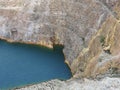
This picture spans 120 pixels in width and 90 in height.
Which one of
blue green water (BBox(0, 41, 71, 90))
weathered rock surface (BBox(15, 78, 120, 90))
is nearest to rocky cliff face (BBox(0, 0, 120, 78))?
blue green water (BBox(0, 41, 71, 90))

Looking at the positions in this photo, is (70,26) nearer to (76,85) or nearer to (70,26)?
(70,26)

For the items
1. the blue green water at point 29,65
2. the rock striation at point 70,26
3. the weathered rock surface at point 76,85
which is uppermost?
the weathered rock surface at point 76,85

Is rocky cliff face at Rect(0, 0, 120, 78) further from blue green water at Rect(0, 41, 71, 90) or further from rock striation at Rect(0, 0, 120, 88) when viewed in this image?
blue green water at Rect(0, 41, 71, 90)

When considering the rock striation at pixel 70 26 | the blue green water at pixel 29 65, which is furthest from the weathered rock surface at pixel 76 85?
the blue green water at pixel 29 65

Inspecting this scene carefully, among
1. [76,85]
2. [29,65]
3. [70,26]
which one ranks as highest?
[76,85]

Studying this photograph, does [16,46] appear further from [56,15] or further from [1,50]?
[56,15]

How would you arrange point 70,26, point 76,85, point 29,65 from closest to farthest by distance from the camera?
point 76,85
point 29,65
point 70,26

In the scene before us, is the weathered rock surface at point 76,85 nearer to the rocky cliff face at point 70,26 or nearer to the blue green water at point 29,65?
the rocky cliff face at point 70,26

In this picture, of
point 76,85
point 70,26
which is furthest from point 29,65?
point 76,85
